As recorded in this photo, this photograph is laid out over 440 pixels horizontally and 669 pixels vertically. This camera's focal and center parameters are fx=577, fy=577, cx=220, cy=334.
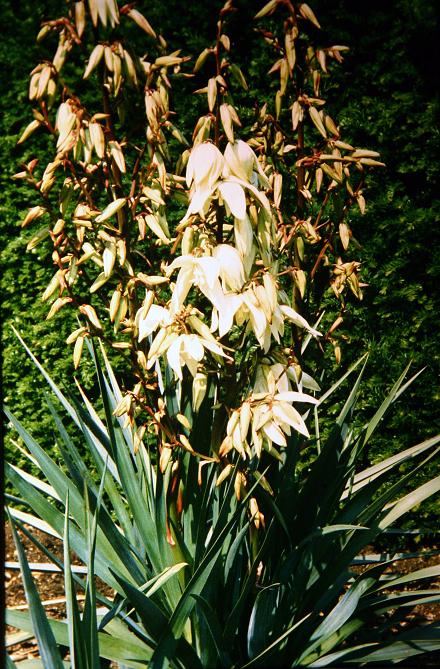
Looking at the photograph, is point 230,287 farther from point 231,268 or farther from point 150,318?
point 150,318

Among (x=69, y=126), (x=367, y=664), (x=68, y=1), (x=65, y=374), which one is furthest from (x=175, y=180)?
(x=65, y=374)

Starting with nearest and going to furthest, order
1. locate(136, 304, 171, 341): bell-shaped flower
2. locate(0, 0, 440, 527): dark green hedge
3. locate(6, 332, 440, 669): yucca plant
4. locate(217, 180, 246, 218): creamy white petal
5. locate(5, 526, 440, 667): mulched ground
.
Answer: locate(217, 180, 246, 218): creamy white petal < locate(136, 304, 171, 341): bell-shaped flower < locate(6, 332, 440, 669): yucca plant < locate(5, 526, 440, 667): mulched ground < locate(0, 0, 440, 527): dark green hedge

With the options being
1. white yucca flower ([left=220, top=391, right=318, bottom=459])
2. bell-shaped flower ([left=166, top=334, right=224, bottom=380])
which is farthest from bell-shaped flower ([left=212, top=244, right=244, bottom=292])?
white yucca flower ([left=220, top=391, right=318, bottom=459])

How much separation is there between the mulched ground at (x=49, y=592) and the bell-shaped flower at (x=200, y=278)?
123 cm

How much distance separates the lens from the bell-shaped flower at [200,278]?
3.96 ft

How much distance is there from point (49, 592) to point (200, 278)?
6.39 ft

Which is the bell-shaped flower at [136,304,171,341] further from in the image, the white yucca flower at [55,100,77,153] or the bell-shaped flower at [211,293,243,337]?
the white yucca flower at [55,100,77,153]

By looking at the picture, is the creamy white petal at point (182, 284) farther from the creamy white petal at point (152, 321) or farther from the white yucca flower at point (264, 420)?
the white yucca flower at point (264, 420)

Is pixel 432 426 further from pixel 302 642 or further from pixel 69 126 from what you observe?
pixel 69 126

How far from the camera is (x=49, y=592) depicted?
2.54 meters

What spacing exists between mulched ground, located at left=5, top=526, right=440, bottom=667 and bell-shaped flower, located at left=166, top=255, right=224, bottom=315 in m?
1.23

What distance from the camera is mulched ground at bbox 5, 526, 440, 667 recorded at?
218 cm

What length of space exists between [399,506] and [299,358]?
0.64m

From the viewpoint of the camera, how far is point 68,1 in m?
1.28
